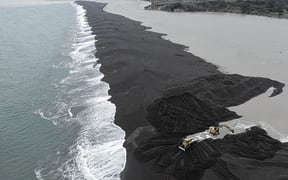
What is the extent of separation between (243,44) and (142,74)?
19.8 m

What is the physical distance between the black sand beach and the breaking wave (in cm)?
78

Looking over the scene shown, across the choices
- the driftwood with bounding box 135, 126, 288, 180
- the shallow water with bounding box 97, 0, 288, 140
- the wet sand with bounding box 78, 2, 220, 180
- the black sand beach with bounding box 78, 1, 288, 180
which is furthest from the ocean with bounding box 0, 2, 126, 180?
the shallow water with bounding box 97, 0, 288, 140

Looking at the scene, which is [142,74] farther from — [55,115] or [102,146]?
[102,146]

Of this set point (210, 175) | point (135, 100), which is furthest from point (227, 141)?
point (135, 100)

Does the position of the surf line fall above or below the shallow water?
below

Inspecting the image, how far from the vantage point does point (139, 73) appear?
98.2ft

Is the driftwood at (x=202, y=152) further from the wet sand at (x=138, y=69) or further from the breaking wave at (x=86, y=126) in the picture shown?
the breaking wave at (x=86, y=126)

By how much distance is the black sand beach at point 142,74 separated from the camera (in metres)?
16.8

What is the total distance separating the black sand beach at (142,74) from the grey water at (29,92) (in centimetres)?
456

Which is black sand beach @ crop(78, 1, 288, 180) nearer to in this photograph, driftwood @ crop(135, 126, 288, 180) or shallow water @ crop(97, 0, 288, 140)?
driftwood @ crop(135, 126, 288, 180)

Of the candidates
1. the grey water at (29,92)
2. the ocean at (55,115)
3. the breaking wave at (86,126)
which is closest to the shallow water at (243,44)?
the breaking wave at (86,126)

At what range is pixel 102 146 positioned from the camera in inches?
763

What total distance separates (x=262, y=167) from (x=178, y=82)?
12.8 metres

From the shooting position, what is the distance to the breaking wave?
1716cm
